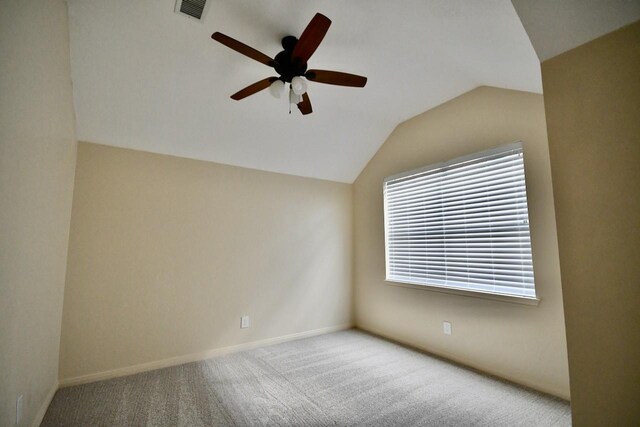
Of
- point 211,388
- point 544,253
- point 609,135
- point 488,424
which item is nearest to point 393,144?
point 544,253

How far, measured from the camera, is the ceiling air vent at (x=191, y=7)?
1.77 m

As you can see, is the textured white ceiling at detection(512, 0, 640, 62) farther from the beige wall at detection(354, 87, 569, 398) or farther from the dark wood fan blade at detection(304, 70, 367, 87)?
the beige wall at detection(354, 87, 569, 398)

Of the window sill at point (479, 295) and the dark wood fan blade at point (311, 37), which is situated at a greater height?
the dark wood fan blade at point (311, 37)

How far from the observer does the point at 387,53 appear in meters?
2.25

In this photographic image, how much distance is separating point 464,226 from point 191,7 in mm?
2955

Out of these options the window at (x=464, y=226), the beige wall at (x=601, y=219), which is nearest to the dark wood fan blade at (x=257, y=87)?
the beige wall at (x=601, y=219)

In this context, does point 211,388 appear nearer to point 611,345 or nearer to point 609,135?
point 611,345

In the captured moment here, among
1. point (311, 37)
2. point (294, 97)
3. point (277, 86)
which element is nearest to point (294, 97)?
point (294, 97)

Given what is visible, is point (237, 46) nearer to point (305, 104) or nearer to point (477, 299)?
point (305, 104)

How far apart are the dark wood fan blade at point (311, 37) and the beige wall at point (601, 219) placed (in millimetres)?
1102

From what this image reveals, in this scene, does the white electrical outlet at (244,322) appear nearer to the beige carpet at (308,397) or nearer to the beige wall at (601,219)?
the beige carpet at (308,397)

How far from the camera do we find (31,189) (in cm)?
150

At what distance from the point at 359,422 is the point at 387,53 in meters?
2.79

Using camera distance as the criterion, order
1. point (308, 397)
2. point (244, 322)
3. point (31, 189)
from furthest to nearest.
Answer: point (244, 322) → point (308, 397) → point (31, 189)
